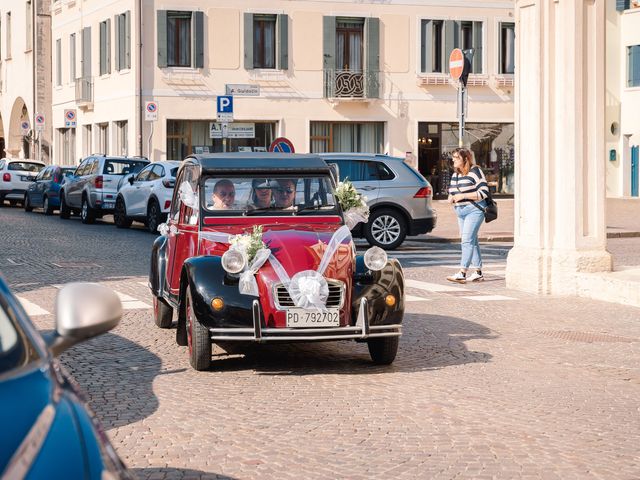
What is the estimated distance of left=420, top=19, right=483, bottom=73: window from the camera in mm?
44750

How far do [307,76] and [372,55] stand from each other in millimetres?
2319

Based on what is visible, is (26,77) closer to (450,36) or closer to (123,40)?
(123,40)

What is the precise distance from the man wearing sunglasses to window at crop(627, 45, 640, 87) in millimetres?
45681

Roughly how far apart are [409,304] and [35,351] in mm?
10765

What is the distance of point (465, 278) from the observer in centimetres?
1673

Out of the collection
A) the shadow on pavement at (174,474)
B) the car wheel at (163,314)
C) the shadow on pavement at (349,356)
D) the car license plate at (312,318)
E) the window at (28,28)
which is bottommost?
the shadow on pavement at (174,474)

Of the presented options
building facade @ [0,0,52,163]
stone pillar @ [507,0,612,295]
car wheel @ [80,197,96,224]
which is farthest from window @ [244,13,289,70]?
stone pillar @ [507,0,612,295]

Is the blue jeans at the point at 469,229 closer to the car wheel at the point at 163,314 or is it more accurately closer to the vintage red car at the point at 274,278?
the car wheel at the point at 163,314

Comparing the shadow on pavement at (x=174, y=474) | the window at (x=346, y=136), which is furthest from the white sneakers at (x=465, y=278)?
the window at (x=346, y=136)

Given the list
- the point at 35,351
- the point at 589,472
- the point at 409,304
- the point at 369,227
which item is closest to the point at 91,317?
the point at 35,351

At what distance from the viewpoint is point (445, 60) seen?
4491cm

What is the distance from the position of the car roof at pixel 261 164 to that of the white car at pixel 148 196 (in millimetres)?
15247

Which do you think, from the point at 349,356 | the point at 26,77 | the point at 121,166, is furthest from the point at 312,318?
the point at 26,77

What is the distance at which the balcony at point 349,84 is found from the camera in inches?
1716
